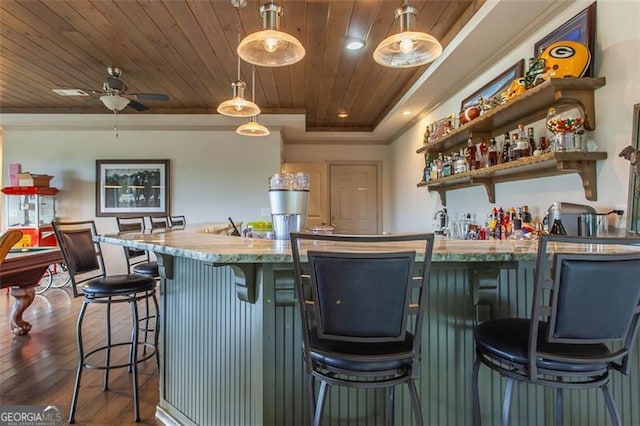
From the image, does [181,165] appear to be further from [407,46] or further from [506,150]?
[506,150]

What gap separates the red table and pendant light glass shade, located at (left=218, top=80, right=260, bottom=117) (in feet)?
6.85

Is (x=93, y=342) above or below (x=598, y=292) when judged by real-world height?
below

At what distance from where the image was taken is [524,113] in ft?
7.64

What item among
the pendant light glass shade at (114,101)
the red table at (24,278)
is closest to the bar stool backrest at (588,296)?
the red table at (24,278)

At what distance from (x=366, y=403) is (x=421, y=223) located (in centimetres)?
356

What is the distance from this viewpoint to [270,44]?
184cm

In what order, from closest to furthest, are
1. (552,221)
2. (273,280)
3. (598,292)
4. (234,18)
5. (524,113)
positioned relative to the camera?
(598,292) → (273,280) → (552,221) → (524,113) → (234,18)

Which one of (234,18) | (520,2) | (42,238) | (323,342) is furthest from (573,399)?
(42,238)

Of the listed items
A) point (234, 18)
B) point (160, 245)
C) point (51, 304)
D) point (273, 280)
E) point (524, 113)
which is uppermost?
point (234, 18)

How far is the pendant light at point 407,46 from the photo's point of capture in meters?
1.77

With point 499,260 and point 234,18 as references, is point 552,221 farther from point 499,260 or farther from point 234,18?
point 234,18

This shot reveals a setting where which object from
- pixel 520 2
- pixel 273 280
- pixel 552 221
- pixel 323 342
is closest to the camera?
pixel 323 342

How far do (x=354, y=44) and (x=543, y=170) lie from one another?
1.92 metres

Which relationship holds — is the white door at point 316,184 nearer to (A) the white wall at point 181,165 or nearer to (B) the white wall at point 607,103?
(A) the white wall at point 181,165
